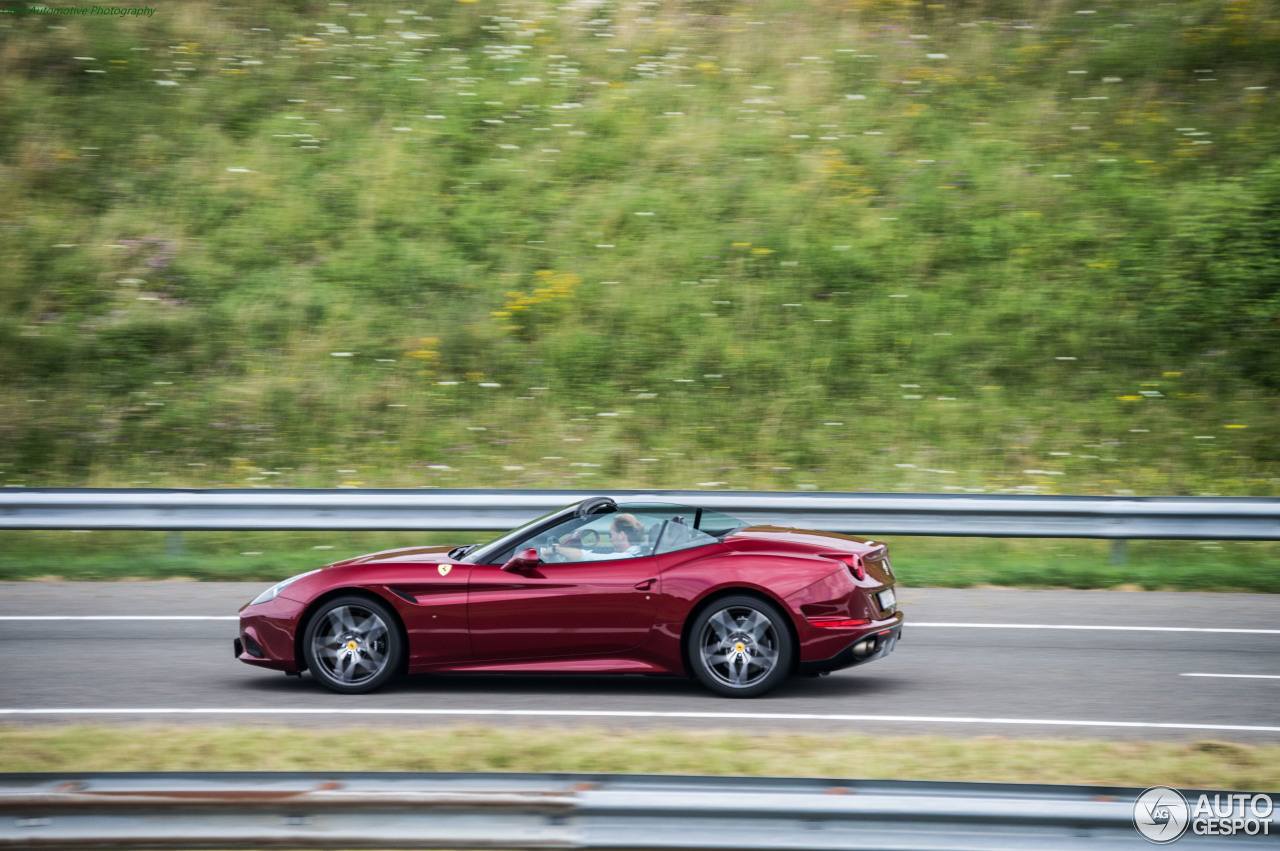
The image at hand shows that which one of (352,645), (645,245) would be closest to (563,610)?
(352,645)

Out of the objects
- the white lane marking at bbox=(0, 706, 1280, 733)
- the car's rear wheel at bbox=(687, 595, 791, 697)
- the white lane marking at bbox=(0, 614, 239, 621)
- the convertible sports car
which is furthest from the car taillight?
the white lane marking at bbox=(0, 614, 239, 621)

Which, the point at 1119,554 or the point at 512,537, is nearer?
the point at 512,537

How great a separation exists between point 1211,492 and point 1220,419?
1260mm

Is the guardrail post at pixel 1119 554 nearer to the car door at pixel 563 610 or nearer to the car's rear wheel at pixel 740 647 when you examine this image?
the car's rear wheel at pixel 740 647

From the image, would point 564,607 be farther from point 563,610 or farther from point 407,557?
point 407,557

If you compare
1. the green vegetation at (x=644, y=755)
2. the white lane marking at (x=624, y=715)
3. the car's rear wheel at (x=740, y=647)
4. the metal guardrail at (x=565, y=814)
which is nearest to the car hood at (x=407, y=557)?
the white lane marking at (x=624, y=715)

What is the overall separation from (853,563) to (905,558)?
460cm

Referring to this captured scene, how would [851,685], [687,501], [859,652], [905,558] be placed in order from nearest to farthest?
[859,652]
[851,685]
[687,501]
[905,558]

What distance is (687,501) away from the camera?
1025 centimetres

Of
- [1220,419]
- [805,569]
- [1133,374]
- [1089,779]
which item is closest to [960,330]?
[1133,374]

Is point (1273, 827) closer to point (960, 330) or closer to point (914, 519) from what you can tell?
point (914, 519)

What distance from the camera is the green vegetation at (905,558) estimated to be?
34.1 ft

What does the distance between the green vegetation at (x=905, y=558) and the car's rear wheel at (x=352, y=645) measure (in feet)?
12.3

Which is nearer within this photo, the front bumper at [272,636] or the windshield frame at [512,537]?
the front bumper at [272,636]
